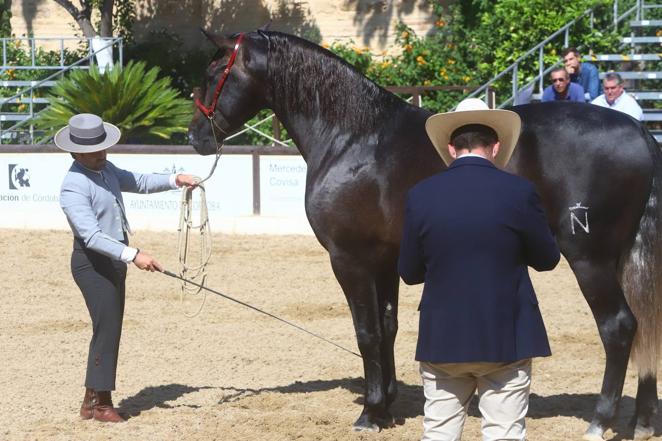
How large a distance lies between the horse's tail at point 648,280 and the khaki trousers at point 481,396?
2.04 metres

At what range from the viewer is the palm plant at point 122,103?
16547 millimetres

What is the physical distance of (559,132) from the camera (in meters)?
5.95

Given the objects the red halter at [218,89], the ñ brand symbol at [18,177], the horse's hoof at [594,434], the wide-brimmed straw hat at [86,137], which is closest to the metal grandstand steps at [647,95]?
the ñ brand symbol at [18,177]

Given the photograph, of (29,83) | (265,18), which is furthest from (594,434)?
(265,18)

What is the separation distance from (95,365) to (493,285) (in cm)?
315

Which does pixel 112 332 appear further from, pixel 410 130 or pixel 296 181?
pixel 296 181

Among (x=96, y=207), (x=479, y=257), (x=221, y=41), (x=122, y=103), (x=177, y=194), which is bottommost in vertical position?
(x=177, y=194)

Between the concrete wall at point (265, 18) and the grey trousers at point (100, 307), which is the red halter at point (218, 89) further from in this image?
the concrete wall at point (265, 18)

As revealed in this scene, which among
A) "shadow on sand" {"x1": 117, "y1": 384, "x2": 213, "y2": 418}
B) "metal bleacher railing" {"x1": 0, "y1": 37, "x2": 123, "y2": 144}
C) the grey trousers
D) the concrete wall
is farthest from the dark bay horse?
the concrete wall

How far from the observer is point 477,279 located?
12.8 ft

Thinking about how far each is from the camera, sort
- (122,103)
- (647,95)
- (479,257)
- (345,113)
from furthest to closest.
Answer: (122,103)
(647,95)
(345,113)
(479,257)

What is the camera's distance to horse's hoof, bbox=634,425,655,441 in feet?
19.4

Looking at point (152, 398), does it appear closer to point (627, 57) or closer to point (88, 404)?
point (88, 404)

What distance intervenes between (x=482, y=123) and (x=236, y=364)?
413 centimetres
